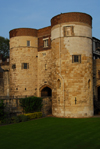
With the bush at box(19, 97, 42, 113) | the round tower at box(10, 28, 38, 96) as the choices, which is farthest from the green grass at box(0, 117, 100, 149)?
the round tower at box(10, 28, 38, 96)

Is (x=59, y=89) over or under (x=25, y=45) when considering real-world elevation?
under

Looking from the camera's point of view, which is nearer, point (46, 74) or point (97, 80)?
point (97, 80)

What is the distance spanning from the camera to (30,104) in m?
25.9

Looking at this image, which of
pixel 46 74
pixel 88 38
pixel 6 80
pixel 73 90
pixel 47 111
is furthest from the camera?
pixel 6 80

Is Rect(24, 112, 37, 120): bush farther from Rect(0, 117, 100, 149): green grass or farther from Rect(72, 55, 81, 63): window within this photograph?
Rect(72, 55, 81, 63): window

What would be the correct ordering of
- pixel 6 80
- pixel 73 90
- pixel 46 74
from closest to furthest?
pixel 73 90 → pixel 46 74 → pixel 6 80

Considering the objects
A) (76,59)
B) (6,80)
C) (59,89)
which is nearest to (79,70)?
(76,59)

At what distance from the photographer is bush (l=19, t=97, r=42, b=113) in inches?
1009

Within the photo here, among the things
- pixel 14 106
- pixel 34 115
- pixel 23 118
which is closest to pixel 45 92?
pixel 34 115

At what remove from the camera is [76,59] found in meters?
25.4

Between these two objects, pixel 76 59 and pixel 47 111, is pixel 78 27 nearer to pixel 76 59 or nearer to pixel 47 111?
pixel 76 59

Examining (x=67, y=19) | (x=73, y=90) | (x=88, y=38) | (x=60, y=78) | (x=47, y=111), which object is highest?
(x=67, y=19)

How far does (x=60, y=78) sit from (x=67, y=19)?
7862mm

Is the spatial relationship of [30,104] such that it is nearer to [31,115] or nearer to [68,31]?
[31,115]
